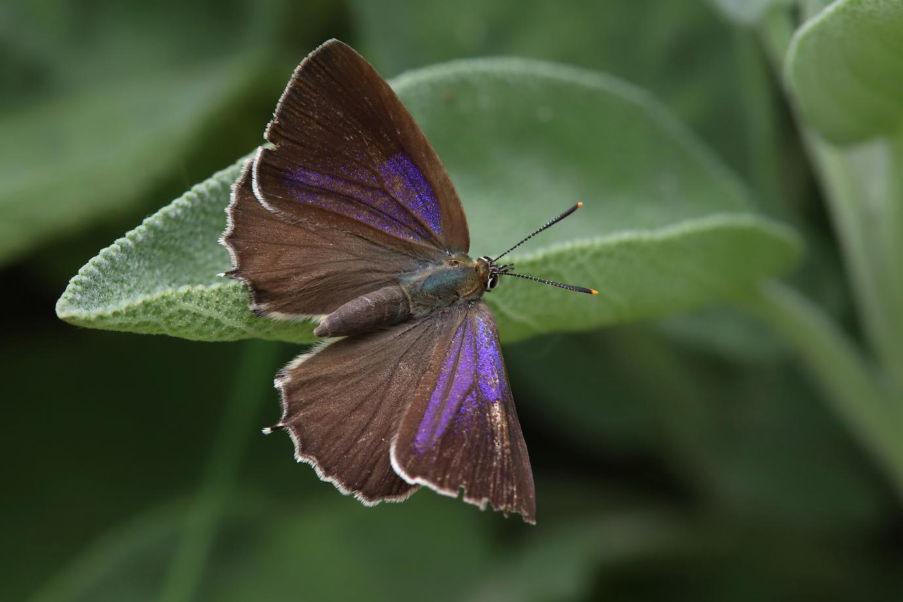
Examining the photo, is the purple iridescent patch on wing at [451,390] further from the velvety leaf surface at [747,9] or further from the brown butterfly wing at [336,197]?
the velvety leaf surface at [747,9]

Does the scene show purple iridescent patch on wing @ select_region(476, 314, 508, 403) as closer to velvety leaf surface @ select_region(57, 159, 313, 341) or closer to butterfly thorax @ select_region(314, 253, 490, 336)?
butterfly thorax @ select_region(314, 253, 490, 336)

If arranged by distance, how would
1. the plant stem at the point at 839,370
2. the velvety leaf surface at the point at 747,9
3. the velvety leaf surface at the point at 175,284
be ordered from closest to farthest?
1. the velvety leaf surface at the point at 175,284
2. the velvety leaf surface at the point at 747,9
3. the plant stem at the point at 839,370

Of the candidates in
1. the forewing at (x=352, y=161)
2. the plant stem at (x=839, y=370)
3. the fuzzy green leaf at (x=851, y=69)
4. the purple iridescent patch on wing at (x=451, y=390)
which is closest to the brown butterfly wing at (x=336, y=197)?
the forewing at (x=352, y=161)

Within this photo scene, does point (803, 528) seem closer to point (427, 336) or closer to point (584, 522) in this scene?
point (584, 522)

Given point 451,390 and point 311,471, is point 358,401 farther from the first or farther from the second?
point 311,471

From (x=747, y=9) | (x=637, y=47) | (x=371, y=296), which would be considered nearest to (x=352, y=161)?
(x=371, y=296)

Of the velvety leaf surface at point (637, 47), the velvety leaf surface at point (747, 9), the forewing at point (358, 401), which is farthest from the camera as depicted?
the velvety leaf surface at point (637, 47)
